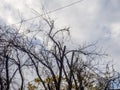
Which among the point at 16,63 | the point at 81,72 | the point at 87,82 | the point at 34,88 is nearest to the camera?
the point at 16,63

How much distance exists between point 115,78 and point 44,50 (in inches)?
196

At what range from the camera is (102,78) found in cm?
1908

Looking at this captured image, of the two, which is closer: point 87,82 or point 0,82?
point 0,82

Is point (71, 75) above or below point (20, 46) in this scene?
below

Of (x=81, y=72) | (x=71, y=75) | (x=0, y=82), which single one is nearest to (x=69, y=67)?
(x=71, y=75)

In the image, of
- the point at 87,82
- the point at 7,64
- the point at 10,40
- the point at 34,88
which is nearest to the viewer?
the point at 10,40

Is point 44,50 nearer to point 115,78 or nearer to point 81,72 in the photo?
point 81,72

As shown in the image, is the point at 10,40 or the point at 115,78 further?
the point at 115,78

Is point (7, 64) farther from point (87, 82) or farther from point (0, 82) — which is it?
point (87, 82)

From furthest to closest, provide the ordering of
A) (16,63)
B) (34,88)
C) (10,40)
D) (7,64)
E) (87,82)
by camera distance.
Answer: (34,88) < (87,82) < (16,63) < (7,64) < (10,40)

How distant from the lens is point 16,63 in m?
18.5

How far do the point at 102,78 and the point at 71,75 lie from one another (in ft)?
7.17

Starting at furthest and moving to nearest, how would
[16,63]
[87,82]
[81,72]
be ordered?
[87,82] → [81,72] → [16,63]

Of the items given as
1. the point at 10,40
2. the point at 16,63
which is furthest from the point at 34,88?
the point at 10,40
